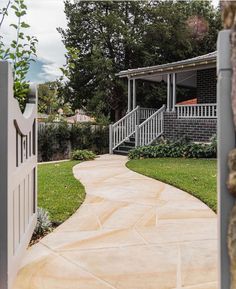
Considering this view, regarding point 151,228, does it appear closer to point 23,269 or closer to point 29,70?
point 23,269

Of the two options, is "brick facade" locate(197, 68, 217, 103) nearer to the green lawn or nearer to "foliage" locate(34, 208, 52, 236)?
the green lawn

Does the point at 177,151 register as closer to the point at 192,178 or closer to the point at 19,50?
the point at 192,178

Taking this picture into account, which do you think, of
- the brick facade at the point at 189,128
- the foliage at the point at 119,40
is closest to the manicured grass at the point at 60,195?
the brick facade at the point at 189,128

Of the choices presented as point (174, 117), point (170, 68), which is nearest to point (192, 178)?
point (174, 117)

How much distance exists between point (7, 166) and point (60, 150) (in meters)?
11.3

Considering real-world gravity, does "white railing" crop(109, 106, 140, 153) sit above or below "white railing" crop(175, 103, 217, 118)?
below

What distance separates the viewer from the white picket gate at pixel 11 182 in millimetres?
1854

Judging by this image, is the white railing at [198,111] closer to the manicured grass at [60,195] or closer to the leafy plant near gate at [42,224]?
the manicured grass at [60,195]

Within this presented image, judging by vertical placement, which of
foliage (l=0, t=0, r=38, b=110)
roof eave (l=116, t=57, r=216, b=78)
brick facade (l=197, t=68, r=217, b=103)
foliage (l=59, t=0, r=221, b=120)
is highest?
foliage (l=59, t=0, r=221, b=120)

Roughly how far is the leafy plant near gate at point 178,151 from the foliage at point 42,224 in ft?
23.7

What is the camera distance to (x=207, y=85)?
1320cm

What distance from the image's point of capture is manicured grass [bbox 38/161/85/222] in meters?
4.01

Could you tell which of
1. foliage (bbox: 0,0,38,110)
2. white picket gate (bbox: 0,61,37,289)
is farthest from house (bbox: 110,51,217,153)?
white picket gate (bbox: 0,61,37,289)

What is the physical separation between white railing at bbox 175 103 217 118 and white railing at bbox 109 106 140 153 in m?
1.74
